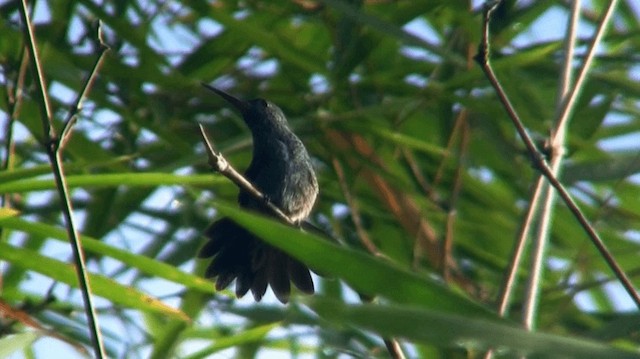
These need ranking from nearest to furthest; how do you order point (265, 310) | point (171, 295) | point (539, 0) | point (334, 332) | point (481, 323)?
point (481, 323)
point (265, 310)
point (334, 332)
point (171, 295)
point (539, 0)

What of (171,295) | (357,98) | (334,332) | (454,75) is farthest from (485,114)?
(334,332)

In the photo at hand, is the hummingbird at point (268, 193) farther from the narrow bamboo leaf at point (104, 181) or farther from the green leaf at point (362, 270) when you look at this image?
the green leaf at point (362, 270)

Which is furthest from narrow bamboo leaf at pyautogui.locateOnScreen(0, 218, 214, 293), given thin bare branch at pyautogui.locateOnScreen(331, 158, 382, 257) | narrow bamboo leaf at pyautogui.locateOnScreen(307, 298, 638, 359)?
narrow bamboo leaf at pyautogui.locateOnScreen(307, 298, 638, 359)

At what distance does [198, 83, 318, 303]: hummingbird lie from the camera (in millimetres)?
2434

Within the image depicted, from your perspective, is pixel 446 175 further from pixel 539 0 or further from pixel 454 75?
pixel 539 0

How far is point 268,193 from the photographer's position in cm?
291

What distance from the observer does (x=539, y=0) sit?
2801 mm

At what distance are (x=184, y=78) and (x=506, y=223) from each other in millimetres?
1134

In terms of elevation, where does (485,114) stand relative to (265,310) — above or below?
above

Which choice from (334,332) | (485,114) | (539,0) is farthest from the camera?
(485,114)

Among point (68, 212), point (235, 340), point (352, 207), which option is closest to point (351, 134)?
point (352, 207)

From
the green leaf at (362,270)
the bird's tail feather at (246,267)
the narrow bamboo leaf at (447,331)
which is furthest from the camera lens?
the bird's tail feather at (246,267)

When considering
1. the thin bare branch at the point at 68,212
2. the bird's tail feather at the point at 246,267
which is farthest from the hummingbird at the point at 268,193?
the thin bare branch at the point at 68,212

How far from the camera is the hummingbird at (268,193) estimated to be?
2.43 meters
